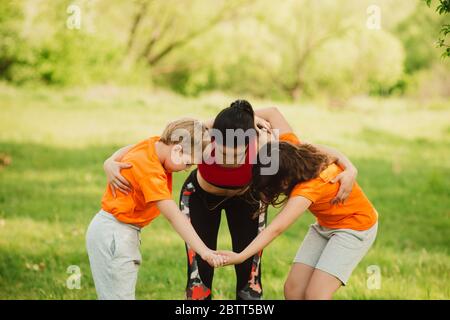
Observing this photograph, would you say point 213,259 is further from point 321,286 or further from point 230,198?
point 321,286

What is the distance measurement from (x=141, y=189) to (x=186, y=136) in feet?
1.33

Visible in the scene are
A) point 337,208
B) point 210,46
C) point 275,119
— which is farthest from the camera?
point 210,46

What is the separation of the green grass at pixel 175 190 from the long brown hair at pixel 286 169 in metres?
1.47

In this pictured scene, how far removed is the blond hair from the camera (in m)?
3.58

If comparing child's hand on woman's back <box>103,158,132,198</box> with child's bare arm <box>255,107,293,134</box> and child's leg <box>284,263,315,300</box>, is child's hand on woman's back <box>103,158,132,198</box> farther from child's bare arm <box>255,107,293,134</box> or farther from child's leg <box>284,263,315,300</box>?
child's leg <box>284,263,315,300</box>

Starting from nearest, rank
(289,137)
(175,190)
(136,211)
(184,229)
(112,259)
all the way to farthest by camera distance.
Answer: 1. (184,229)
2. (112,259)
3. (136,211)
4. (289,137)
5. (175,190)

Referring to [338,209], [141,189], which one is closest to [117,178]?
[141,189]

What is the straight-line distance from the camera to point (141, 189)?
138 inches

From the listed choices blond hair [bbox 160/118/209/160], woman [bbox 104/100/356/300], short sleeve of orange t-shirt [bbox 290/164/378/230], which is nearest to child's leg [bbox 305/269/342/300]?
short sleeve of orange t-shirt [bbox 290/164/378/230]

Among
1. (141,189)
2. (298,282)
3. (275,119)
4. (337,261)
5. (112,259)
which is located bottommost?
(298,282)

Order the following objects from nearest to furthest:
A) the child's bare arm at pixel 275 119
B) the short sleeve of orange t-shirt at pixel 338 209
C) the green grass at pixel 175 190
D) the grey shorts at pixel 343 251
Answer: the short sleeve of orange t-shirt at pixel 338 209, the grey shorts at pixel 343 251, the child's bare arm at pixel 275 119, the green grass at pixel 175 190

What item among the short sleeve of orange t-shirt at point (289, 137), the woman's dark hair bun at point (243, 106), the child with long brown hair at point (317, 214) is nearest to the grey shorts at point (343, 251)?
the child with long brown hair at point (317, 214)

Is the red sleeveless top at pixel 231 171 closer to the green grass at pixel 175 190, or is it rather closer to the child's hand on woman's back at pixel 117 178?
the child's hand on woman's back at pixel 117 178

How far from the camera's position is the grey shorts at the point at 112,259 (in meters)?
3.52
